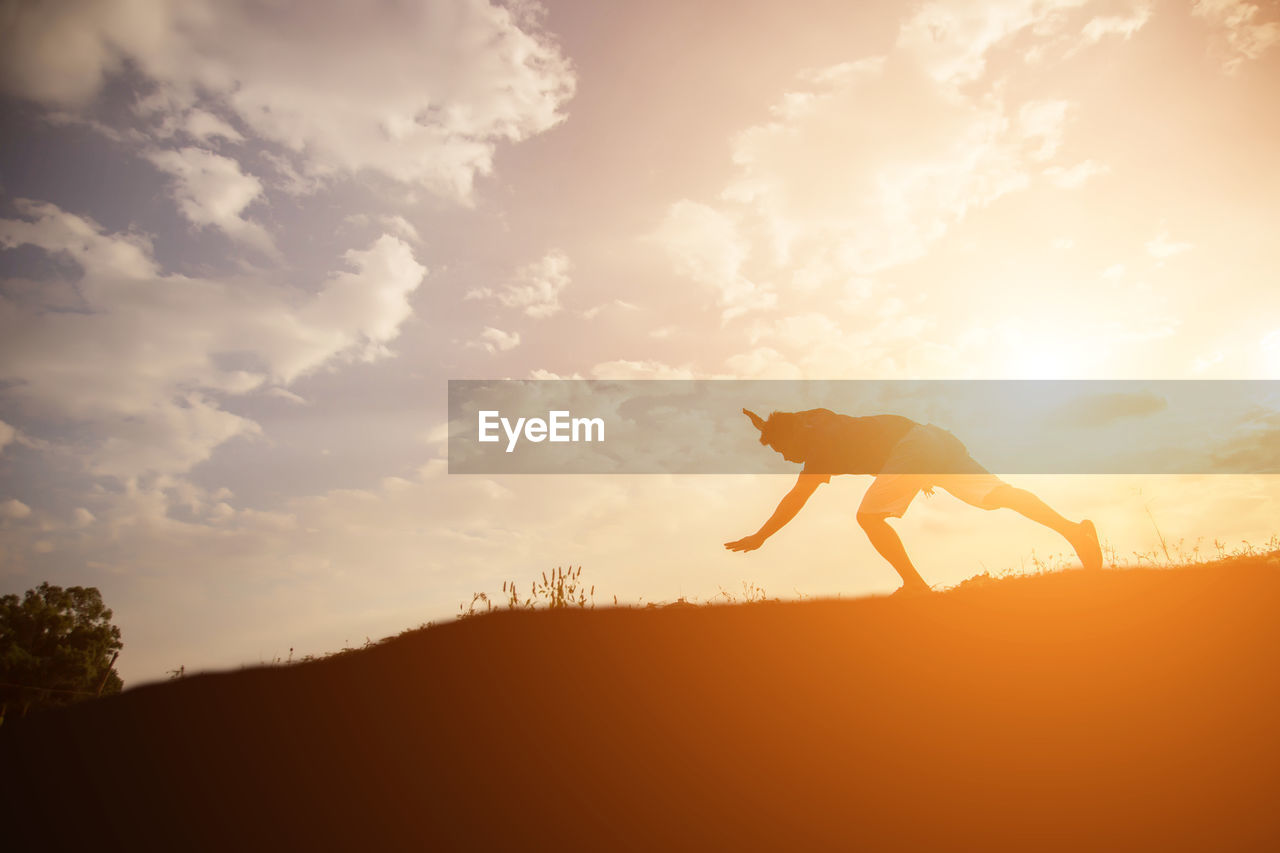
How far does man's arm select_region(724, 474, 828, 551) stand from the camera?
6.51m

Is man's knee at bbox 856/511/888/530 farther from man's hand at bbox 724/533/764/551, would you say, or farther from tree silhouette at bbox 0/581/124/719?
tree silhouette at bbox 0/581/124/719

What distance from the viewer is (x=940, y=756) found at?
4.00 metres

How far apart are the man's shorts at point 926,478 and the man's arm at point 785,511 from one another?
22.3 inches

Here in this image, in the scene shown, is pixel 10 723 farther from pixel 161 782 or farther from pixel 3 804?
pixel 161 782

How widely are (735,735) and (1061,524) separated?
13.5 feet

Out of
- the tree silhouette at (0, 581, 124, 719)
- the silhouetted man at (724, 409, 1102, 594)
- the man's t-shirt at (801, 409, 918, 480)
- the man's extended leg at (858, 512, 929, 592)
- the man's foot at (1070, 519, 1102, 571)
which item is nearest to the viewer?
the man's foot at (1070, 519, 1102, 571)

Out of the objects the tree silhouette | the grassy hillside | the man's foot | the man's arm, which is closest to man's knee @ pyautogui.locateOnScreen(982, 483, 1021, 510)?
the man's foot

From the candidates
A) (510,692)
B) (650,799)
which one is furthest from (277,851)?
(650,799)

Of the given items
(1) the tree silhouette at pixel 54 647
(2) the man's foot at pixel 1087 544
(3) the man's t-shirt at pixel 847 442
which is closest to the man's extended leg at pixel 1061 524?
(2) the man's foot at pixel 1087 544

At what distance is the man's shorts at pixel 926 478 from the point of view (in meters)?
6.39

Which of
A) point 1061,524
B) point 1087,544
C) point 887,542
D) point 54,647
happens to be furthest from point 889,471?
point 54,647

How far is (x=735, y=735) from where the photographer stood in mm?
4434

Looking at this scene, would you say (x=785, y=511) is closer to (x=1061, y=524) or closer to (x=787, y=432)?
(x=787, y=432)

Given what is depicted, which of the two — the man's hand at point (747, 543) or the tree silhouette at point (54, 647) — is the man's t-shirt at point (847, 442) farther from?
the tree silhouette at point (54, 647)
